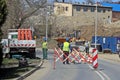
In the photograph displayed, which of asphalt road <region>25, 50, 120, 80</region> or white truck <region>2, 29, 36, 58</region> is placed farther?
white truck <region>2, 29, 36, 58</region>

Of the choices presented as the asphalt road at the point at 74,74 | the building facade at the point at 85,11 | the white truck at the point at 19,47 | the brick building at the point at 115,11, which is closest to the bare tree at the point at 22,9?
the white truck at the point at 19,47

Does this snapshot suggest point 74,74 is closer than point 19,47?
Yes

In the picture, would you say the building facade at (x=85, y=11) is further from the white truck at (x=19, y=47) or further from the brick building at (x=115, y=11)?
the white truck at (x=19, y=47)

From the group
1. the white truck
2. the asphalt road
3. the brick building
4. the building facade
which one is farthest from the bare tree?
the brick building

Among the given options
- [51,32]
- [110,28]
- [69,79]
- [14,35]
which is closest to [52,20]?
[51,32]

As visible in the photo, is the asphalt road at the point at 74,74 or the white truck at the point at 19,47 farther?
the white truck at the point at 19,47

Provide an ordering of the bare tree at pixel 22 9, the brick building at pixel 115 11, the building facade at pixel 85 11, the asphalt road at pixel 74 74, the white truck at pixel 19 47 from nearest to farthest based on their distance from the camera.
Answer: the asphalt road at pixel 74 74 → the white truck at pixel 19 47 → the bare tree at pixel 22 9 → the building facade at pixel 85 11 → the brick building at pixel 115 11

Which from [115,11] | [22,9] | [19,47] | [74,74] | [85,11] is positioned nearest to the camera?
[74,74]

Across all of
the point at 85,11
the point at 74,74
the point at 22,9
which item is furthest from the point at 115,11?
the point at 74,74

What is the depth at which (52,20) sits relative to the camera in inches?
4358

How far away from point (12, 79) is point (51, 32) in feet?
291

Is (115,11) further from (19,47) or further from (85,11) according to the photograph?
(19,47)

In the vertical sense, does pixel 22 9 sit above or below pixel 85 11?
below

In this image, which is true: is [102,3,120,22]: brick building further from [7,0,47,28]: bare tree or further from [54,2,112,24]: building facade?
[7,0,47,28]: bare tree
